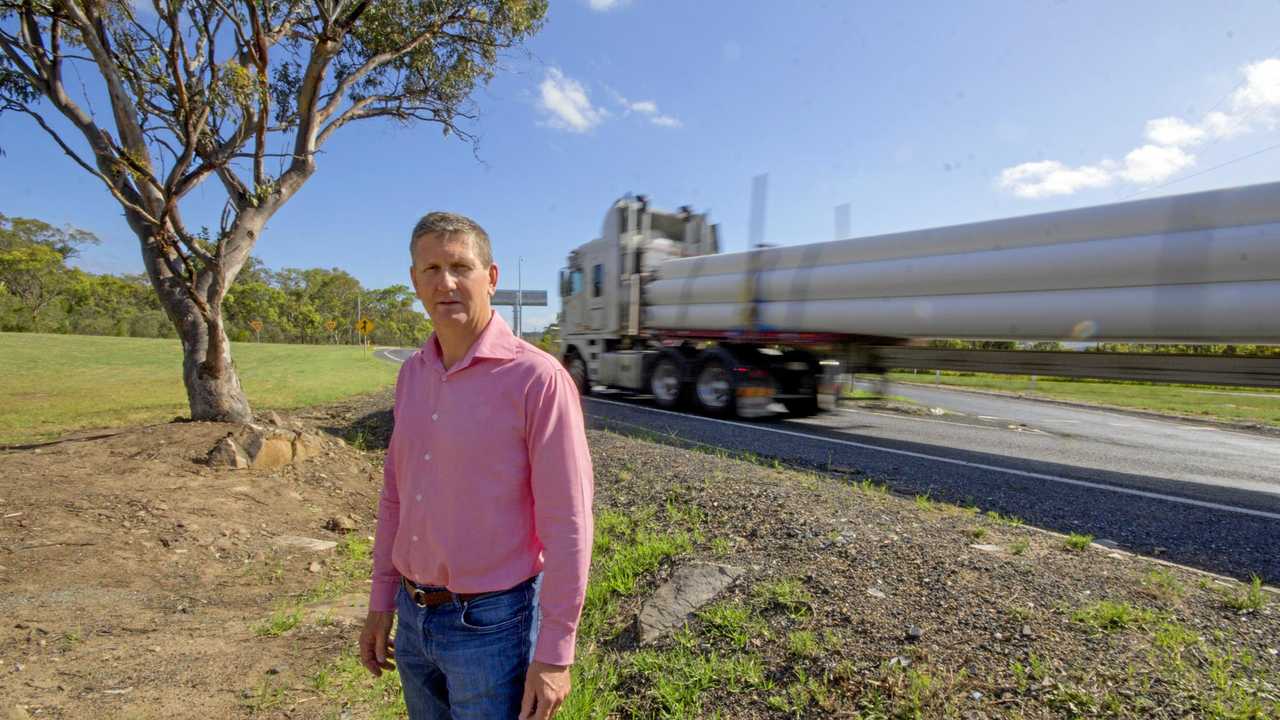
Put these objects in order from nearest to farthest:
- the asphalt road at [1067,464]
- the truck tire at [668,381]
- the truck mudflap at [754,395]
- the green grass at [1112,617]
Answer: the green grass at [1112,617] < the asphalt road at [1067,464] < the truck mudflap at [754,395] < the truck tire at [668,381]

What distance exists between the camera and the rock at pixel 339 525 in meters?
5.08

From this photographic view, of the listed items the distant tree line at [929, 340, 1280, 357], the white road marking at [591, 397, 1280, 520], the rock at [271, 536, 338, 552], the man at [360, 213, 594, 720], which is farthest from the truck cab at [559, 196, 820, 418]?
the man at [360, 213, 594, 720]

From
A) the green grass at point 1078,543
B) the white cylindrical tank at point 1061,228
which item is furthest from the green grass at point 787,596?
the white cylindrical tank at point 1061,228

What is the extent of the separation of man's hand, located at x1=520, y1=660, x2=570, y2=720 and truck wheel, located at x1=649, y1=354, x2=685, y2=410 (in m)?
10.4

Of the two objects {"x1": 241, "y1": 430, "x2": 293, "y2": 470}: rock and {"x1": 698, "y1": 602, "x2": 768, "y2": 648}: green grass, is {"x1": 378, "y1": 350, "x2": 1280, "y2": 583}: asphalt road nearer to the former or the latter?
{"x1": 698, "y1": 602, "x2": 768, "y2": 648}: green grass

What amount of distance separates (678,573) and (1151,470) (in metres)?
6.64

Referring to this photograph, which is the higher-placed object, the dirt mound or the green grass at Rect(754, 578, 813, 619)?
the green grass at Rect(754, 578, 813, 619)

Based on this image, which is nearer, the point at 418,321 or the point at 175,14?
the point at 175,14

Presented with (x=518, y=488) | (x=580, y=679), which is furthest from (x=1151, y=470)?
(x=518, y=488)

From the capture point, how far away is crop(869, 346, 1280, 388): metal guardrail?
5801mm

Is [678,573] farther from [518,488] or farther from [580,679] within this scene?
[518,488]

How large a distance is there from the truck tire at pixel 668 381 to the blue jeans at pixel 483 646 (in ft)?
33.5

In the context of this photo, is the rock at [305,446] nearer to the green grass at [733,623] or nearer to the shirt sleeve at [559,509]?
the green grass at [733,623]

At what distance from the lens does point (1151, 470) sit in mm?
6871
